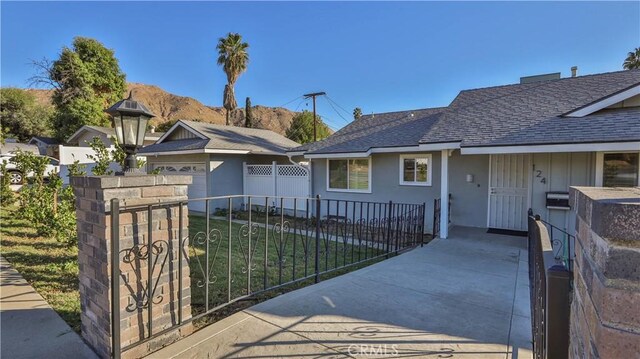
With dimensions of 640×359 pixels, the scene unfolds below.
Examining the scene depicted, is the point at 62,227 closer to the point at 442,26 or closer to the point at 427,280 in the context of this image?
the point at 427,280

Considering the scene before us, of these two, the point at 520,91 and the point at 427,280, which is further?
the point at 520,91

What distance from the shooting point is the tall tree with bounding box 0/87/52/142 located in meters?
32.1

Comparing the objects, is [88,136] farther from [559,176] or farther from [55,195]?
[559,176]

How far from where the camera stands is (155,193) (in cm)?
264

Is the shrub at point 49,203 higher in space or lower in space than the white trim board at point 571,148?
lower

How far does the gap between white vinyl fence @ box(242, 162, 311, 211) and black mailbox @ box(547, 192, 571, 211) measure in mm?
7255

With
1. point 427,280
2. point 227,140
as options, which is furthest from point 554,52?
point 227,140

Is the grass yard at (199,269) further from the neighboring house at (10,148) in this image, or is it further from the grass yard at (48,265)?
the neighboring house at (10,148)

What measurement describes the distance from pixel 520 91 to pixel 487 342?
375 inches

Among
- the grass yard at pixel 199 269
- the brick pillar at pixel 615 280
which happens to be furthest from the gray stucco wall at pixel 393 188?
the brick pillar at pixel 615 280

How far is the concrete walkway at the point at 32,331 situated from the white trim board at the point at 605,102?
9374mm

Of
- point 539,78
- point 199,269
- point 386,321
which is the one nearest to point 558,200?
point 386,321

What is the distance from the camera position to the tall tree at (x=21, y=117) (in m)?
32.1

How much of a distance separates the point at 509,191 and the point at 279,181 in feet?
25.1
